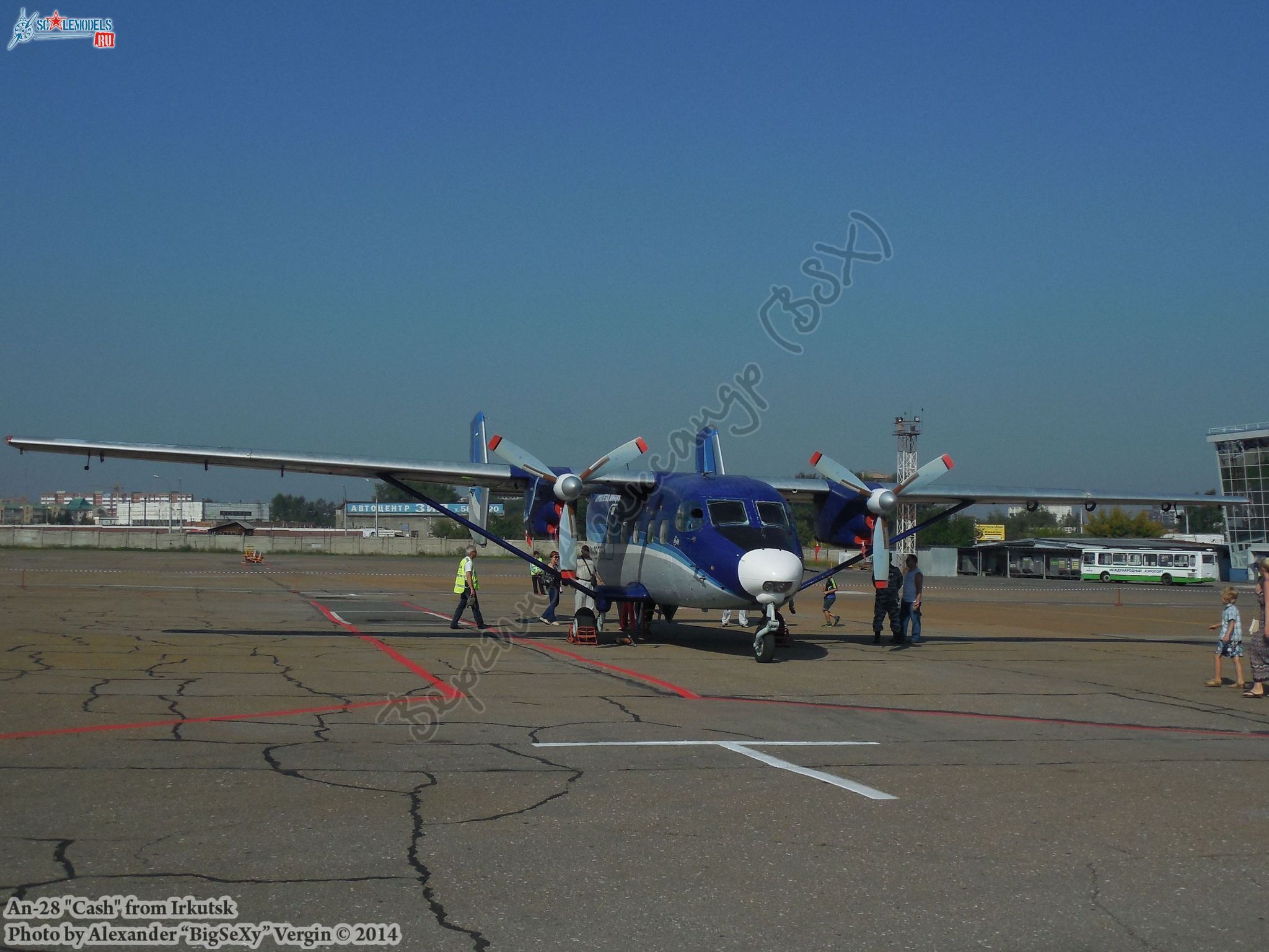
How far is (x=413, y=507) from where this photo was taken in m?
165

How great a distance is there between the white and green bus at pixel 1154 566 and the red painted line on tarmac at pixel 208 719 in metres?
63.7

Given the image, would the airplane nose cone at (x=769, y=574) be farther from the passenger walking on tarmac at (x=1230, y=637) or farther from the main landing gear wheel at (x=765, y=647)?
the passenger walking on tarmac at (x=1230, y=637)

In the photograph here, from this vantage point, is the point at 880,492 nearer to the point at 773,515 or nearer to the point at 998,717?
the point at 773,515

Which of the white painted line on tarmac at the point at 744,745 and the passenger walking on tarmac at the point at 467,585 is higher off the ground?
the passenger walking on tarmac at the point at 467,585

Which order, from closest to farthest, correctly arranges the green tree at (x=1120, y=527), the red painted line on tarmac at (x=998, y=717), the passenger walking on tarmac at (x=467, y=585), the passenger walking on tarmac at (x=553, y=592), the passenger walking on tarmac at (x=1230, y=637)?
the red painted line on tarmac at (x=998, y=717) < the passenger walking on tarmac at (x=1230, y=637) < the passenger walking on tarmac at (x=467, y=585) < the passenger walking on tarmac at (x=553, y=592) < the green tree at (x=1120, y=527)

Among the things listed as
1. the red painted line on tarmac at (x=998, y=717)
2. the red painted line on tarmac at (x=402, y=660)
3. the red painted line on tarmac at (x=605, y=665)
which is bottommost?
the red painted line on tarmac at (x=605, y=665)

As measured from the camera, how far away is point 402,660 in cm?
1697

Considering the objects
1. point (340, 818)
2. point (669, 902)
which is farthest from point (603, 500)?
point (669, 902)

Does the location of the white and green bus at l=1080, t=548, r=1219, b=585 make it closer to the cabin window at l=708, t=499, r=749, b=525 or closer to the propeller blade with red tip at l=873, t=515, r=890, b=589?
the propeller blade with red tip at l=873, t=515, r=890, b=589

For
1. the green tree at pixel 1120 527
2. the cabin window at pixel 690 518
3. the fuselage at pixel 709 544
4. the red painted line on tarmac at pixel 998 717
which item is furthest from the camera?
the green tree at pixel 1120 527

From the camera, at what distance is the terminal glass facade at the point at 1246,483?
254 feet

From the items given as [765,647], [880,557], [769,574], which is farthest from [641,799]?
[880,557]

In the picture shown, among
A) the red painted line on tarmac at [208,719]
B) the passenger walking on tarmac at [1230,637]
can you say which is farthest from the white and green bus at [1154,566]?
the red painted line on tarmac at [208,719]

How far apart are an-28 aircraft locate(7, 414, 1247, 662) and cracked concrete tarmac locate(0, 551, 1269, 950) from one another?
189 centimetres
